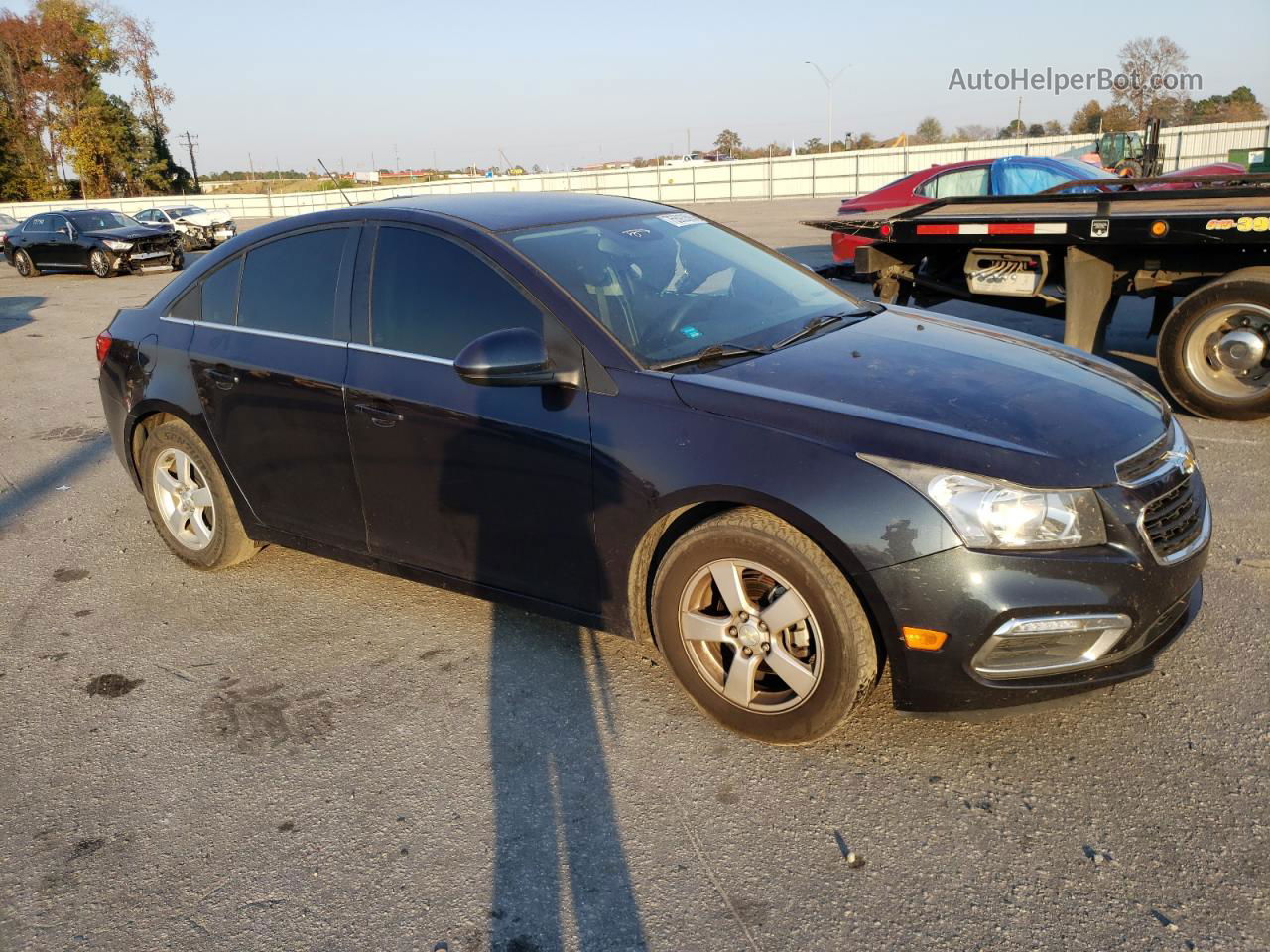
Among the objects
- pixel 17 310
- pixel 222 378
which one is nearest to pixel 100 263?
pixel 17 310

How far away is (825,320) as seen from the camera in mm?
3934

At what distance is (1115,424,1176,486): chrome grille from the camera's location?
9.47ft

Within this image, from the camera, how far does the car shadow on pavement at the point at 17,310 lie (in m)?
15.2

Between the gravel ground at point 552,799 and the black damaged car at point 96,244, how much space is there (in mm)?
19708

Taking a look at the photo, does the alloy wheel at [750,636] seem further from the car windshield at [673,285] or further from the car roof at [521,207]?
the car roof at [521,207]

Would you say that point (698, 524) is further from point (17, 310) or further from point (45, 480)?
point (17, 310)

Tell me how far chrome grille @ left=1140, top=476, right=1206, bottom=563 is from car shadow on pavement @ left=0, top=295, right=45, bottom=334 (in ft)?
51.3

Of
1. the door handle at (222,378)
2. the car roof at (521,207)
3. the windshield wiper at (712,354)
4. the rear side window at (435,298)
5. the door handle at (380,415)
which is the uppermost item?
the car roof at (521,207)

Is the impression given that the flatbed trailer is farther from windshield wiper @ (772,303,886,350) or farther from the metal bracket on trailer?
windshield wiper @ (772,303,886,350)

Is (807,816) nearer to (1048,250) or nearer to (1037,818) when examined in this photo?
(1037,818)

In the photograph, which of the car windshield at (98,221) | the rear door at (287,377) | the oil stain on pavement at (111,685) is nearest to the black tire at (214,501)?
the rear door at (287,377)

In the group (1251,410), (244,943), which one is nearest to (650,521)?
(244,943)

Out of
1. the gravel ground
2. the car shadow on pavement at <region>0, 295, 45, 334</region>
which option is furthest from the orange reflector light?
the car shadow on pavement at <region>0, 295, 45, 334</region>

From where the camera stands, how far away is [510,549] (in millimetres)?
3586
